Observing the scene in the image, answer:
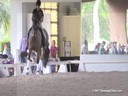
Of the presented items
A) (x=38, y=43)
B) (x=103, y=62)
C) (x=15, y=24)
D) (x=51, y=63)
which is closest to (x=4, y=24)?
(x=15, y=24)

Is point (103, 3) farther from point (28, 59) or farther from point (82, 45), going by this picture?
point (28, 59)

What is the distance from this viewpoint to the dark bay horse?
7027 mm

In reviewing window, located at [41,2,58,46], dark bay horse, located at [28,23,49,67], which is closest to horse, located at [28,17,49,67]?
dark bay horse, located at [28,23,49,67]

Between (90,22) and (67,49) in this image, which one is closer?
(67,49)

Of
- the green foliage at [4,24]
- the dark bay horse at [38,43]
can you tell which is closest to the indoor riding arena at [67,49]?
the dark bay horse at [38,43]

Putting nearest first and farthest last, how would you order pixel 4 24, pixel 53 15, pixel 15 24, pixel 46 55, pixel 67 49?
pixel 67 49 < pixel 53 15 < pixel 46 55 < pixel 15 24 < pixel 4 24

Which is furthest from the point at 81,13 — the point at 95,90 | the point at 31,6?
the point at 95,90

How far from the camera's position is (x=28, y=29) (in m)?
7.02

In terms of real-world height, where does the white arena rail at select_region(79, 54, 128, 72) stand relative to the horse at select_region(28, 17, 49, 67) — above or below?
below

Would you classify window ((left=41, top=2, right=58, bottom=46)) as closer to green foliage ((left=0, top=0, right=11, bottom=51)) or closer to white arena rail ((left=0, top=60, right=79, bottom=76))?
white arena rail ((left=0, top=60, right=79, bottom=76))

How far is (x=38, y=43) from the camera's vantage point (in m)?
7.13

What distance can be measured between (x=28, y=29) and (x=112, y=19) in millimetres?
1334

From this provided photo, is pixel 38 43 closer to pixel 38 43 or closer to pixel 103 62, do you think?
pixel 38 43

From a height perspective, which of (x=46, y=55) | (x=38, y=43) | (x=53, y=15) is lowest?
(x=46, y=55)
